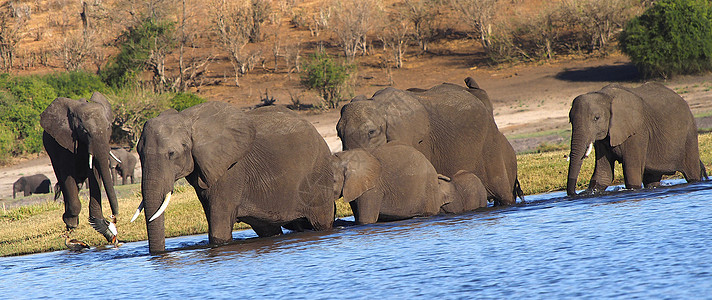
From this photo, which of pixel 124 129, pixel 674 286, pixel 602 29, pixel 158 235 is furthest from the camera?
pixel 602 29

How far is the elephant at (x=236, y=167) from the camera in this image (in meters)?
10.4

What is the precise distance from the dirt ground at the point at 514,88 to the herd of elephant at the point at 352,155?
37.1 ft

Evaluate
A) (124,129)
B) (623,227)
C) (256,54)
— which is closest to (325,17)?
(256,54)

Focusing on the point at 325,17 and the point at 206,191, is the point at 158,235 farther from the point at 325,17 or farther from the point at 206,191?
the point at 325,17

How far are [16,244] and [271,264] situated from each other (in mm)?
5766

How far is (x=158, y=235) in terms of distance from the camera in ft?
36.3

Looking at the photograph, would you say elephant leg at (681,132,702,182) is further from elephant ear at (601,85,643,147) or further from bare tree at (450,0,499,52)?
bare tree at (450,0,499,52)

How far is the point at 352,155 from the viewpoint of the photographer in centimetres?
1244

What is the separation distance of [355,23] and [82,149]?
33.7 metres

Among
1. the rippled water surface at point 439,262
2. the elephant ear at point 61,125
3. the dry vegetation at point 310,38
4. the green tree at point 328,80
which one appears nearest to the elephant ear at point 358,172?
the rippled water surface at point 439,262

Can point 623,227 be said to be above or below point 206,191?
below

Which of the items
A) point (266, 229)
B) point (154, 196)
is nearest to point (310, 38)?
point (266, 229)

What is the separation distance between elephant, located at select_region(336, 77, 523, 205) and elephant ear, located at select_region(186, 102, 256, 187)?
8.26ft

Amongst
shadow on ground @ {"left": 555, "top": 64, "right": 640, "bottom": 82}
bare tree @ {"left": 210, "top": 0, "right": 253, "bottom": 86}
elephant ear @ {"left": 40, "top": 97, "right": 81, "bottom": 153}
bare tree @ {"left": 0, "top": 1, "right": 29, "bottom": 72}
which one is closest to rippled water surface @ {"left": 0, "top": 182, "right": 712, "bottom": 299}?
elephant ear @ {"left": 40, "top": 97, "right": 81, "bottom": 153}
